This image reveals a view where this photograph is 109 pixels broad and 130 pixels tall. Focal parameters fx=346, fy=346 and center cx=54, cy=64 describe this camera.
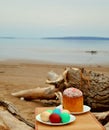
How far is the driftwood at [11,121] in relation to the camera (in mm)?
4383

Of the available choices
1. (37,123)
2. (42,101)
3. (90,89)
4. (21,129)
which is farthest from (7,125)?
(42,101)

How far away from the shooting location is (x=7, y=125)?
4.41 metres

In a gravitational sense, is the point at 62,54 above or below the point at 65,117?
below

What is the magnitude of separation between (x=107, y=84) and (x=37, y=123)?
3.79 metres

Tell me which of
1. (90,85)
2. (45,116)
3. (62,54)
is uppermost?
(45,116)

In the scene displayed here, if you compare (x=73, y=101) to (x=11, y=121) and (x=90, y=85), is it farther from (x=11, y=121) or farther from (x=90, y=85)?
(x=90, y=85)

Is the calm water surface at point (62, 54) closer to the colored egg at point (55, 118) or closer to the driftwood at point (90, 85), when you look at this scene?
the driftwood at point (90, 85)

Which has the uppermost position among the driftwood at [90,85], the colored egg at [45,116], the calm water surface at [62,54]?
the colored egg at [45,116]

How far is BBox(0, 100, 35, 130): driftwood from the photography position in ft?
14.4

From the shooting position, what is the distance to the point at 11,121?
15.1 feet

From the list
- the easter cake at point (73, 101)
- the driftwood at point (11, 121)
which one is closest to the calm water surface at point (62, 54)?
the driftwood at point (11, 121)

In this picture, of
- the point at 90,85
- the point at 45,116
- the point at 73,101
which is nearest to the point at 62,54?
the point at 90,85

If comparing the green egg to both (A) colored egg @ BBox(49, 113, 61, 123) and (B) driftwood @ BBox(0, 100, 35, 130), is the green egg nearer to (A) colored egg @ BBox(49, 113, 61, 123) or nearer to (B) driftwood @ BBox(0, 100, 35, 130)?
(A) colored egg @ BBox(49, 113, 61, 123)

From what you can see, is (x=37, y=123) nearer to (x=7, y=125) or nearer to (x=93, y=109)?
(x=7, y=125)
